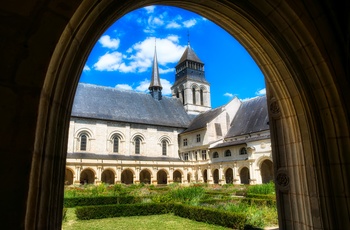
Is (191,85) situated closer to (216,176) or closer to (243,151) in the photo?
(216,176)

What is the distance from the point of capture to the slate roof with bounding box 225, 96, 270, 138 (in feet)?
90.1

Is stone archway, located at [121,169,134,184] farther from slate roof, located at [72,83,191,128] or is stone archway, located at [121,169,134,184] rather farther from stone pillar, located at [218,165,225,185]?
stone pillar, located at [218,165,225,185]

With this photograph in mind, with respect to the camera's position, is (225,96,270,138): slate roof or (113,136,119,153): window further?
(113,136,119,153): window

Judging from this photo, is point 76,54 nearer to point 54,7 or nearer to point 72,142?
point 54,7

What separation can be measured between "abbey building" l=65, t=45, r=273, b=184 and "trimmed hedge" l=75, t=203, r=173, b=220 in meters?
15.6

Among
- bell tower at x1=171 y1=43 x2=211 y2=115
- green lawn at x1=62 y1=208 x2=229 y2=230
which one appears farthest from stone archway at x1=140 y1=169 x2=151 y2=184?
green lawn at x1=62 y1=208 x2=229 y2=230

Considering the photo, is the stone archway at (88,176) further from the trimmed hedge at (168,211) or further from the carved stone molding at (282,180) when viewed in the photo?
the carved stone molding at (282,180)

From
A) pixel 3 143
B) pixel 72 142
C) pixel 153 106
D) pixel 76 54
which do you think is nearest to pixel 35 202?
pixel 3 143

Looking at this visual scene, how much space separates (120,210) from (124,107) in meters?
23.6

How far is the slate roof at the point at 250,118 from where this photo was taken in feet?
90.1

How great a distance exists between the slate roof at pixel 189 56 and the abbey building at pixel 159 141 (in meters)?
12.2

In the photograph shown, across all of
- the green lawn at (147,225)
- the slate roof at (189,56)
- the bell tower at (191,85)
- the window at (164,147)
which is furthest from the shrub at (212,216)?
the slate roof at (189,56)

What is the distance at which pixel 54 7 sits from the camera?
1319 mm

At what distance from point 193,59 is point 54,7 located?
161 feet
